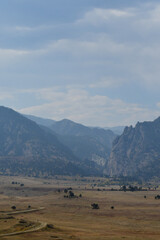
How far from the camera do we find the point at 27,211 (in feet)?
541

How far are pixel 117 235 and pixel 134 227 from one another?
64.6 ft

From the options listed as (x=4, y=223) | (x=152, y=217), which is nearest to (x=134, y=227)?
(x=152, y=217)

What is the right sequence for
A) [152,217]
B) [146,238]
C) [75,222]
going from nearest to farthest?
[146,238] → [75,222] → [152,217]

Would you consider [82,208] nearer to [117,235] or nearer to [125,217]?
[125,217]

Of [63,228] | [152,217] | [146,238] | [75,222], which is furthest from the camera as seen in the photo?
[152,217]

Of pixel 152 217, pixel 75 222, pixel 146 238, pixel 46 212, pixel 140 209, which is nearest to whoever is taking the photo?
pixel 146 238

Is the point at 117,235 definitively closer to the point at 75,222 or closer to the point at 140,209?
the point at 75,222

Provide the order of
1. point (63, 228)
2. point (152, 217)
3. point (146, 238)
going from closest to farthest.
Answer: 1. point (146, 238)
2. point (63, 228)
3. point (152, 217)

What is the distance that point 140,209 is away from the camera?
179000mm

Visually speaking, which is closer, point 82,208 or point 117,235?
point 117,235

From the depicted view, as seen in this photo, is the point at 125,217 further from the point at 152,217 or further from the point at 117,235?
the point at 117,235

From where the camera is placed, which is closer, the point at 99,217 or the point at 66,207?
the point at 99,217

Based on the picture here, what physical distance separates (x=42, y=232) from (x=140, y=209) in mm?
82599

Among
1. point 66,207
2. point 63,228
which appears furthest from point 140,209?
point 63,228
